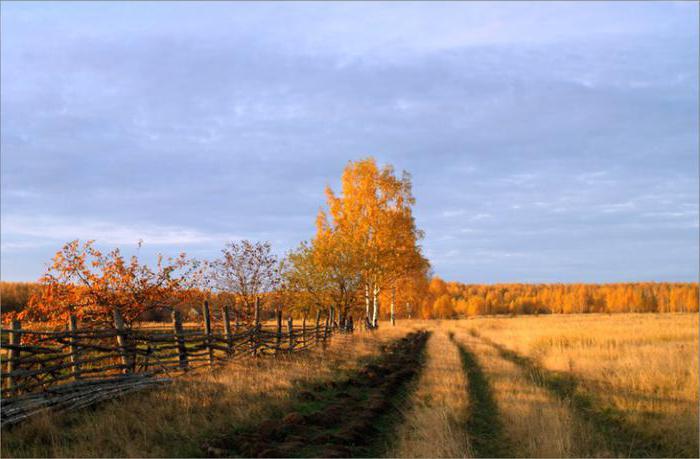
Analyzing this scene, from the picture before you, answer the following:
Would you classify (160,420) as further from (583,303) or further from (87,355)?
(583,303)

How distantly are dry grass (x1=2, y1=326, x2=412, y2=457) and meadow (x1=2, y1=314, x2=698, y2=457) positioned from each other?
0.08 feet

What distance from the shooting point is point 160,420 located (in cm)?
781

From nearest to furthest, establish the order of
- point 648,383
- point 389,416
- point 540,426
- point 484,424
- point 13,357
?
point 540,426 < point 13,357 < point 484,424 < point 389,416 < point 648,383

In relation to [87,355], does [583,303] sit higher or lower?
lower

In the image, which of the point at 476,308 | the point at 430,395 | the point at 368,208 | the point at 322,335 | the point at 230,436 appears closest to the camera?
the point at 230,436

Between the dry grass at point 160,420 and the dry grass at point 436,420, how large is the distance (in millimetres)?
2420

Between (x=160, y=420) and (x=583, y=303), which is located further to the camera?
(x=583, y=303)

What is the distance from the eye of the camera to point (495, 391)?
11.2 meters

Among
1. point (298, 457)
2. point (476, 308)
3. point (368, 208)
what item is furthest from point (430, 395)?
point (476, 308)

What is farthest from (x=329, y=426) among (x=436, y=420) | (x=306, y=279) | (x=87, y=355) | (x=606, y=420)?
(x=306, y=279)

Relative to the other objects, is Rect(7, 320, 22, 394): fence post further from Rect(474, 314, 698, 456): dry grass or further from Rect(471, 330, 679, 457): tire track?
Rect(474, 314, 698, 456): dry grass

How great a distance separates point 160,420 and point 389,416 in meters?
3.66

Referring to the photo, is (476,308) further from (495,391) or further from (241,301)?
(495,391)

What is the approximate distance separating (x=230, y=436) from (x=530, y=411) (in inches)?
189
